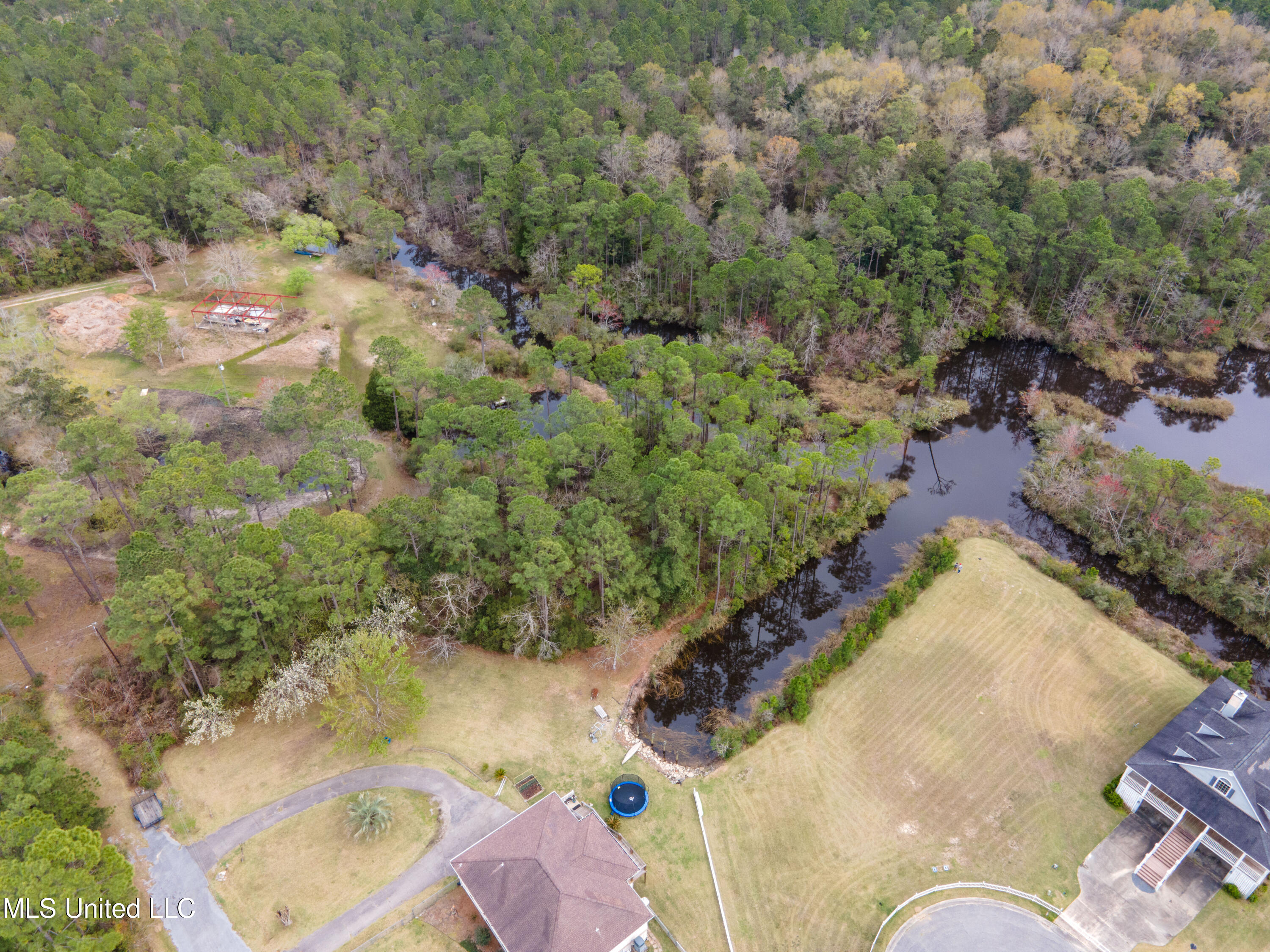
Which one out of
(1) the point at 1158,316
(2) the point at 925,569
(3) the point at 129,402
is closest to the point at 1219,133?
(1) the point at 1158,316

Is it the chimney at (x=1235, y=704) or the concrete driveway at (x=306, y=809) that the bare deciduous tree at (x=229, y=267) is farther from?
the chimney at (x=1235, y=704)

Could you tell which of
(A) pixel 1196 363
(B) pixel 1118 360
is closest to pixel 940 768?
(B) pixel 1118 360

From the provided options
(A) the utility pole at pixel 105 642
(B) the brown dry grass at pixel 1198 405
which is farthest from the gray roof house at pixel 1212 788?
(A) the utility pole at pixel 105 642

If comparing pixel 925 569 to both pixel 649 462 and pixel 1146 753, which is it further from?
pixel 649 462

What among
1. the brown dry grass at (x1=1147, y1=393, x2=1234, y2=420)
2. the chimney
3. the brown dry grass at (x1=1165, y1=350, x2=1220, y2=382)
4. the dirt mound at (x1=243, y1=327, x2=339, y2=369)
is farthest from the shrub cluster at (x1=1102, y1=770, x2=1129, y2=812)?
the dirt mound at (x1=243, y1=327, x2=339, y2=369)

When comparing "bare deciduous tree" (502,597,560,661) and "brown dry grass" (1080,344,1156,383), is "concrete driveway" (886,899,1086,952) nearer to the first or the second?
"bare deciduous tree" (502,597,560,661)

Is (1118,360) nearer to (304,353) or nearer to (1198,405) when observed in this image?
(1198,405)
